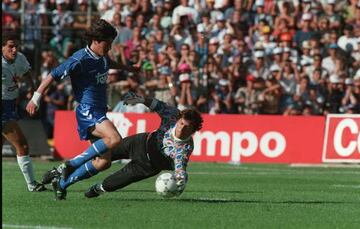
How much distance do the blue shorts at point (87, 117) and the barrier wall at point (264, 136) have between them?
11.2 meters

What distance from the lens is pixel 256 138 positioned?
24.0 m

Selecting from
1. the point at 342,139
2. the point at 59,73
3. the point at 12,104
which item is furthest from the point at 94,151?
the point at 342,139

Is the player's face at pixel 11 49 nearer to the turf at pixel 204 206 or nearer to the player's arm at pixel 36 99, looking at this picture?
the turf at pixel 204 206

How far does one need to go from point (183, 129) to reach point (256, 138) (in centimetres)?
1171

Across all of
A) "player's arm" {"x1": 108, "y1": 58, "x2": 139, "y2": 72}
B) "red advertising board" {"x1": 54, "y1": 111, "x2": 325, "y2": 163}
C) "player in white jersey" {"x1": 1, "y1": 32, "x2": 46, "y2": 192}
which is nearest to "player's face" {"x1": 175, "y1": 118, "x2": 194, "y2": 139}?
"player's arm" {"x1": 108, "y1": 58, "x2": 139, "y2": 72}

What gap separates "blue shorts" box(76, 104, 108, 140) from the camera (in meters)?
12.6

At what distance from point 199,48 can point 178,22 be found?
0.94 m

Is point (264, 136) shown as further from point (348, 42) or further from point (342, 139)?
point (348, 42)

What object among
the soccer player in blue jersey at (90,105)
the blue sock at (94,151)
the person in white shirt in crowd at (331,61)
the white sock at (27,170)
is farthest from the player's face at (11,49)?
the person in white shirt in crowd at (331,61)

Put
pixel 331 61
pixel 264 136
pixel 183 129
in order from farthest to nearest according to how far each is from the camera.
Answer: pixel 331 61 → pixel 264 136 → pixel 183 129

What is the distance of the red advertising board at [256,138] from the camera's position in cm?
2373

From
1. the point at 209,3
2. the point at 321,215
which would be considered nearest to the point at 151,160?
the point at 321,215

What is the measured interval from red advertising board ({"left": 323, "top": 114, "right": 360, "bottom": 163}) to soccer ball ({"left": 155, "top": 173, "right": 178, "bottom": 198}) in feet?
35.4

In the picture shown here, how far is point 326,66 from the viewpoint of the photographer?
2538 centimetres
